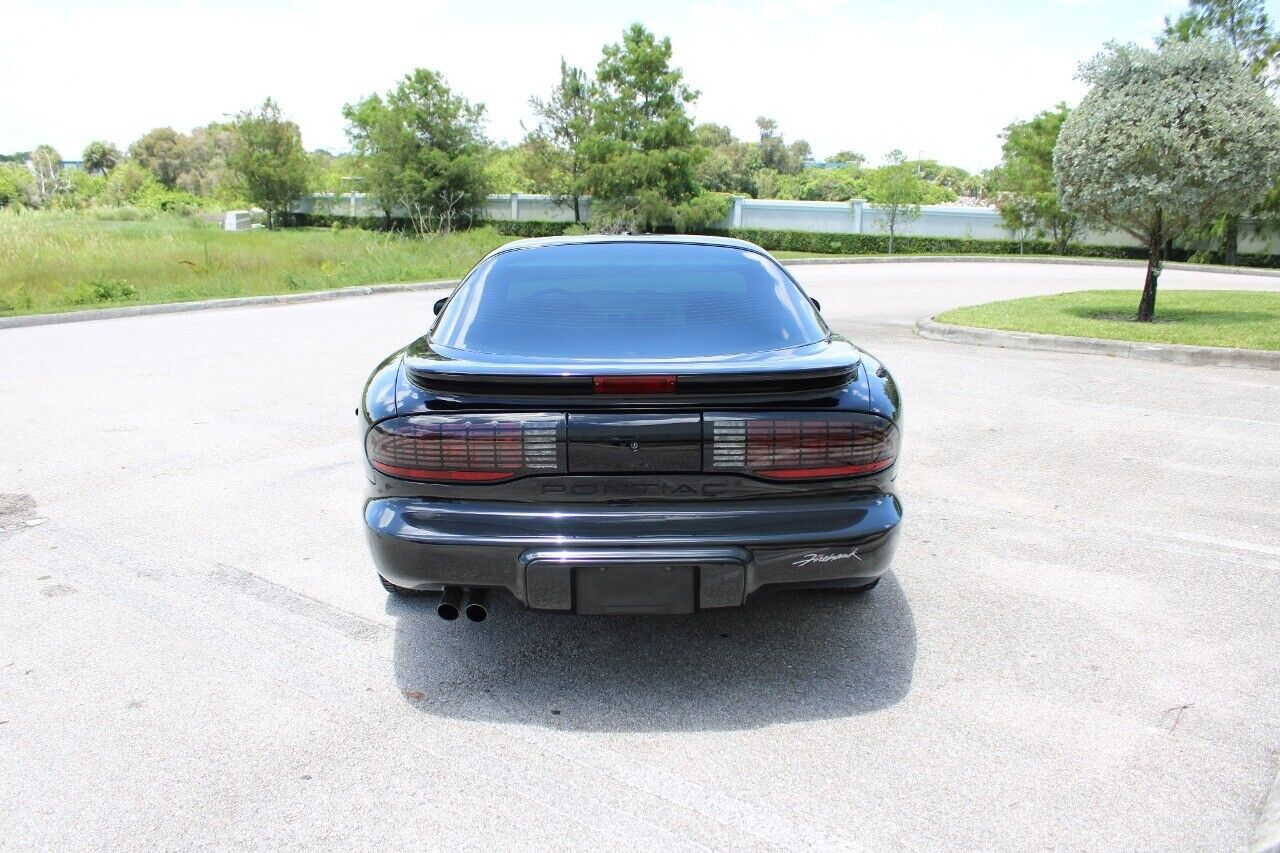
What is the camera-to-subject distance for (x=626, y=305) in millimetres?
3936

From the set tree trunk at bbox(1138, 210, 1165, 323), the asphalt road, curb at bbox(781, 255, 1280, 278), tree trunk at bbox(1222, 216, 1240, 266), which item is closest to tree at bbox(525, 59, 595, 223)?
curb at bbox(781, 255, 1280, 278)

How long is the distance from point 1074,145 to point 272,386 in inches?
427

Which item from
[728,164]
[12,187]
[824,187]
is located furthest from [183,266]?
[824,187]

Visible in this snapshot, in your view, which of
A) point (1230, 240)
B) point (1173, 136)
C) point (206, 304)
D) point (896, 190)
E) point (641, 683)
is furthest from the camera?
point (896, 190)

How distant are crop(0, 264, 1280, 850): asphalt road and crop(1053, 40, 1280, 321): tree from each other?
24.9ft

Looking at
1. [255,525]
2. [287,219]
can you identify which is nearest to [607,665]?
[255,525]

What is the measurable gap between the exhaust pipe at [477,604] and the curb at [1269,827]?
226 centimetres

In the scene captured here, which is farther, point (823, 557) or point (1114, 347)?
→ point (1114, 347)

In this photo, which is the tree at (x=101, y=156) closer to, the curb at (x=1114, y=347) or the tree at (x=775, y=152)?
the tree at (x=775, y=152)

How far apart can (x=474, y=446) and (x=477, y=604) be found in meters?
0.56

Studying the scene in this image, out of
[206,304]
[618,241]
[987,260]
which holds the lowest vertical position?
[987,260]

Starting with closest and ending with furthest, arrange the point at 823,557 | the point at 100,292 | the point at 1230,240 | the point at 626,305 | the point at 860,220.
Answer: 1. the point at 823,557
2. the point at 626,305
3. the point at 100,292
4. the point at 1230,240
5. the point at 860,220

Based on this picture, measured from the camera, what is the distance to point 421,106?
48594 millimetres

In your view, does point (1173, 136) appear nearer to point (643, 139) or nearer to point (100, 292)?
point (100, 292)
